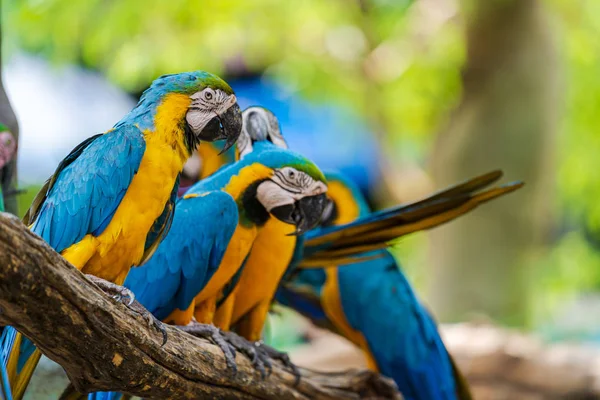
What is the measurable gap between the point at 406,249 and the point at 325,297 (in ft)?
13.7

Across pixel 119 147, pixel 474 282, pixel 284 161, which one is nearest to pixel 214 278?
pixel 284 161

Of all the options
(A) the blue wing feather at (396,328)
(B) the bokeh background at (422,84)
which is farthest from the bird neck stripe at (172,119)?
(B) the bokeh background at (422,84)

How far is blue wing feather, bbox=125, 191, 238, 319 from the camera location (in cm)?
158

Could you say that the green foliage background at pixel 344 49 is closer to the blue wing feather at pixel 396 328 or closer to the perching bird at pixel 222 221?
the blue wing feather at pixel 396 328

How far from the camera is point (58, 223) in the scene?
1.29 metres

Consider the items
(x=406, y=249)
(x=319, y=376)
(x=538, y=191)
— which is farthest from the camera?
(x=406, y=249)

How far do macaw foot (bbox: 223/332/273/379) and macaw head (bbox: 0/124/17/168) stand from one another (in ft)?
2.31

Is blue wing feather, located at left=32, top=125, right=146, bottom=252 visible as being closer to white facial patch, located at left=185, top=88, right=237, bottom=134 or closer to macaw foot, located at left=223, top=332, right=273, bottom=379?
white facial patch, located at left=185, top=88, right=237, bottom=134

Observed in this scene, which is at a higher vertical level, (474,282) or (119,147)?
(474,282)

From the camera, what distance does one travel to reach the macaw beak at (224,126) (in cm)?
139

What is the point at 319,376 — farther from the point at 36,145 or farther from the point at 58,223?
the point at 36,145

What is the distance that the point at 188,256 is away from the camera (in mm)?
1585

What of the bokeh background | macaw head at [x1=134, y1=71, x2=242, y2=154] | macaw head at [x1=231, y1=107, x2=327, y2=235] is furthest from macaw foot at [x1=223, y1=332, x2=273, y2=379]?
the bokeh background

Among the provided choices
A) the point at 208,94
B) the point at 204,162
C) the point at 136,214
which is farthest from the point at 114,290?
the point at 204,162
